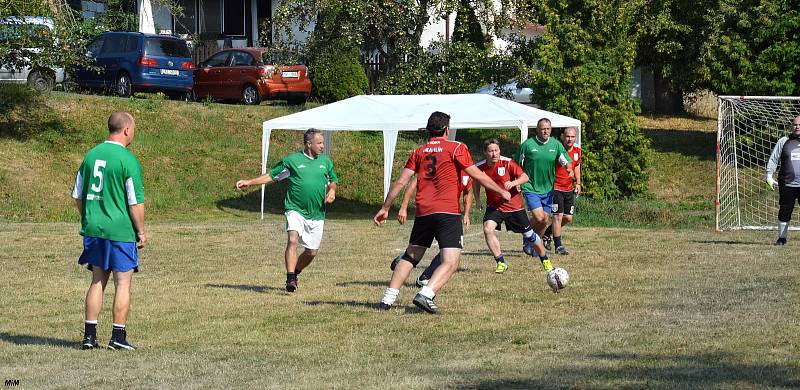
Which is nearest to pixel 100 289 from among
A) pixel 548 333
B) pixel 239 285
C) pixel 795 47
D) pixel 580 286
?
pixel 548 333

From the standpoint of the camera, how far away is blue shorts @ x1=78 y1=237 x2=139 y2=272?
8.85 metres

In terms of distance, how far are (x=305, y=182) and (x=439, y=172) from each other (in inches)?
91.4

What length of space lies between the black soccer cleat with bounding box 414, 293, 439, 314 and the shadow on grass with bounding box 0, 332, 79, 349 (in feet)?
9.39

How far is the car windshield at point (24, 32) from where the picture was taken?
88.0ft

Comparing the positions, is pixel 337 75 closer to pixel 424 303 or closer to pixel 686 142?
pixel 686 142

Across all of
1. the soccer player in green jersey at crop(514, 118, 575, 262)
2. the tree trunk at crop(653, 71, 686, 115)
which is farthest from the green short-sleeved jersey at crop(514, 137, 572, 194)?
the tree trunk at crop(653, 71, 686, 115)

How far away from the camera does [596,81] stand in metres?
31.2

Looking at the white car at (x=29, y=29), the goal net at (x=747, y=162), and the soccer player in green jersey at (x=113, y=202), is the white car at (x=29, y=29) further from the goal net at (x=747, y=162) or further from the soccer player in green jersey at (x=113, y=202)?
the soccer player in green jersey at (x=113, y=202)

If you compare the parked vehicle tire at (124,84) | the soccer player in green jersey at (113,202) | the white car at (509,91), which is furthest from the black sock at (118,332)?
the parked vehicle tire at (124,84)

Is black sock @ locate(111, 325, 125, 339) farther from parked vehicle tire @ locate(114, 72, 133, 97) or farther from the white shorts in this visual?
parked vehicle tire @ locate(114, 72, 133, 97)

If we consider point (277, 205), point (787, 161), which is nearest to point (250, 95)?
point (277, 205)

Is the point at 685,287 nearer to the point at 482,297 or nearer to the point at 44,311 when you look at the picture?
the point at 482,297

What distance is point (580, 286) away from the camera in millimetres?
12773

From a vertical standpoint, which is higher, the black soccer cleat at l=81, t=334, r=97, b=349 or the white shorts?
the white shorts
